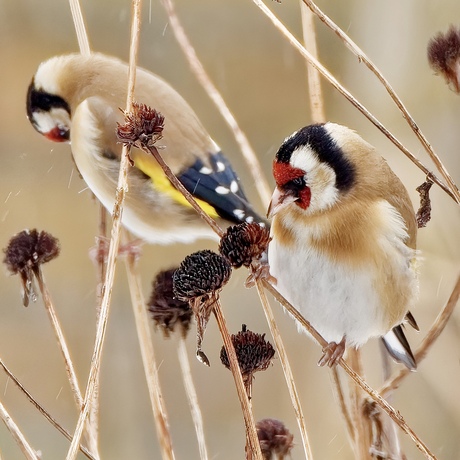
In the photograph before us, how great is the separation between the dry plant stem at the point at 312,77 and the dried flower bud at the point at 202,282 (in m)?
0.39

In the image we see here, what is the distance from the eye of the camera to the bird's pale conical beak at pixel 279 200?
28.0 inches

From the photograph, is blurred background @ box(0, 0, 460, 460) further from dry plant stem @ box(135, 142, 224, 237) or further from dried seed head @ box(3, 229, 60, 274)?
dry plant stem @ box(135, 142, 224, 237)

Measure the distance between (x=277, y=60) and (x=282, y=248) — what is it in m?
0.40

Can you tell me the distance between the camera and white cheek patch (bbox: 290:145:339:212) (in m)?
0.71

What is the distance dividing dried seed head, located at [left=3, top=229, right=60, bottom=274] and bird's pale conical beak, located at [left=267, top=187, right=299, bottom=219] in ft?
0.78

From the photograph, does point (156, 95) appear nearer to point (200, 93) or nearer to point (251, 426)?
point (200, 93)

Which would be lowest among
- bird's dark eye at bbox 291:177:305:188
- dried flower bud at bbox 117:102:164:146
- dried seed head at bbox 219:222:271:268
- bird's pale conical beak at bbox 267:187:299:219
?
dried seed head at bbox 219:222:271:268

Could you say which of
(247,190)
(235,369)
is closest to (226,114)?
(247,190)

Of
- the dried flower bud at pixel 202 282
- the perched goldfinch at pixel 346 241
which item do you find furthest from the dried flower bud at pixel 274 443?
the dried flower bud at pixel 202 282

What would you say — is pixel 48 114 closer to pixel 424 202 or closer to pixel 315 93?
pixel 315 93

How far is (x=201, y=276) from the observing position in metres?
0.53

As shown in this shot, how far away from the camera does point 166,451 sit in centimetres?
81

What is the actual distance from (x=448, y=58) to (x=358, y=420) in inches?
17.0


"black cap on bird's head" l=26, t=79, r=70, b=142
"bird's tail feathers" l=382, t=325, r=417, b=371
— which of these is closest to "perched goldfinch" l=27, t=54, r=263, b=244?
"black cap on bird's head" l=26, t=79, r=70, b=142
